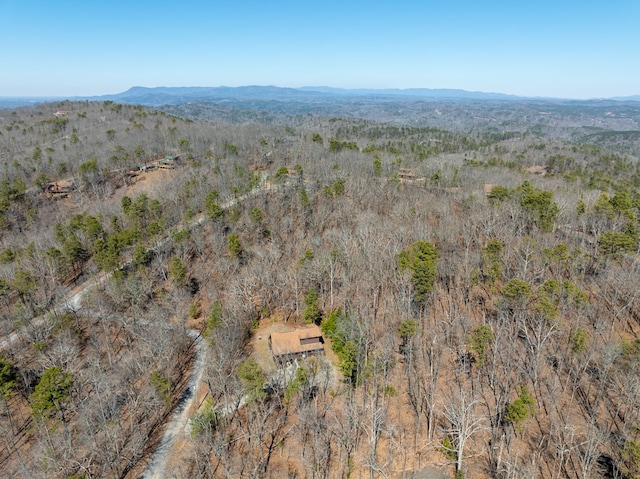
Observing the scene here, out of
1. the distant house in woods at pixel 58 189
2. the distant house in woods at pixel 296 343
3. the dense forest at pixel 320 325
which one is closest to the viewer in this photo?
the dense forest at pixel 320 325

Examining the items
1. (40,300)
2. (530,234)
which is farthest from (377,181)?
(40,300)

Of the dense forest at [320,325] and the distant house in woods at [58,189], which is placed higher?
the distant house in woods at [58,189]

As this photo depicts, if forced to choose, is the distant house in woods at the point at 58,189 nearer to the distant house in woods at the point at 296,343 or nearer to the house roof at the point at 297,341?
the distant house in woods at the point at 296,343

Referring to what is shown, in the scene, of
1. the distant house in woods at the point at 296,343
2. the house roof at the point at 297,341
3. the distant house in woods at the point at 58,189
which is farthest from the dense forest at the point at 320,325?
the house roof at the point at 297,341

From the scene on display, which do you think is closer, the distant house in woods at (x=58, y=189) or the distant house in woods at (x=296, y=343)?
the distant house in woods at (x=296, y=343)

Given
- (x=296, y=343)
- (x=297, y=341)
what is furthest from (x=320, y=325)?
(x=296, y=343)

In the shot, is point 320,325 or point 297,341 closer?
point 297,341

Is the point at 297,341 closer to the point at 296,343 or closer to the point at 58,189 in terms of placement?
the point at 296,343

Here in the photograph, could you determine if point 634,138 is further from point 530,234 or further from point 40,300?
point 40,300
